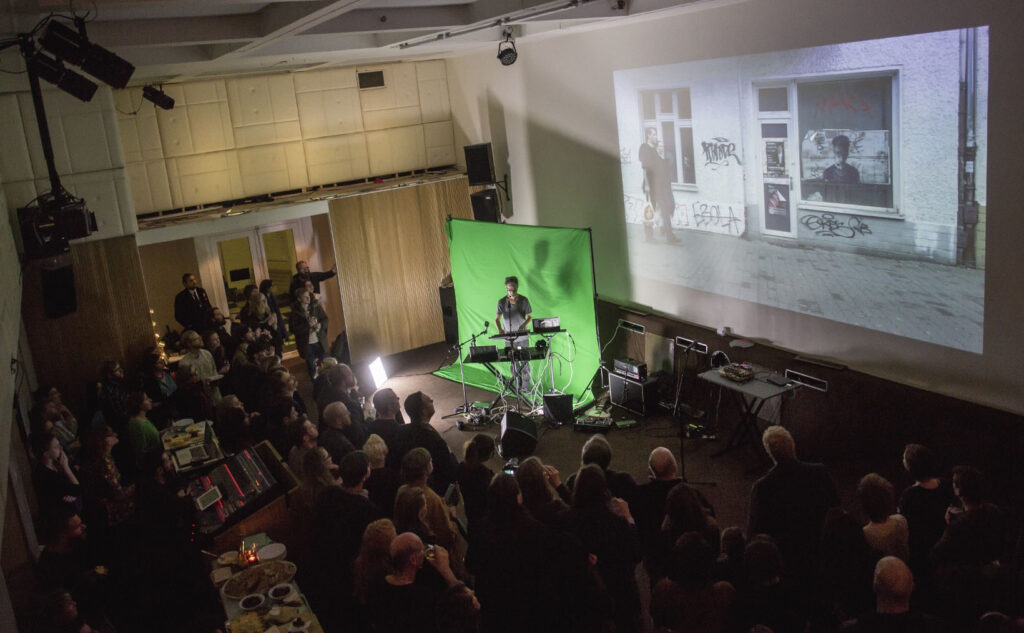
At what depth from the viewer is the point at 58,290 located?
785 cm

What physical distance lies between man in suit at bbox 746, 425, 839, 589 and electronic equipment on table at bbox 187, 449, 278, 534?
3.04 m

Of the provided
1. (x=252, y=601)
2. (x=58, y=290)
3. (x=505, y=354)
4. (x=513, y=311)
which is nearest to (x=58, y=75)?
(x=58, y=290)

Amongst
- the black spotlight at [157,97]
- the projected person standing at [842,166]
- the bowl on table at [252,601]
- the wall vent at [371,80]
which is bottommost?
the bowl on table at [252,601]

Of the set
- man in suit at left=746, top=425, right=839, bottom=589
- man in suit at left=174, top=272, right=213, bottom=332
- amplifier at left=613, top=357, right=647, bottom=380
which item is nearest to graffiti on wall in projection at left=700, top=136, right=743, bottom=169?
amplifier at left=613, top=357, right=647, bottom=380

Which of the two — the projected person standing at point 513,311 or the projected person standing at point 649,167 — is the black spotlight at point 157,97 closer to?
the projected person standing at point 513,311

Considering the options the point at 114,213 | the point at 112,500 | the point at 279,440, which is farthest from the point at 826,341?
the point at 114,213

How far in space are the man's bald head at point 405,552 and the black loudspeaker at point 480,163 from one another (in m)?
7.60

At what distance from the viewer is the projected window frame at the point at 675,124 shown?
7.62 m

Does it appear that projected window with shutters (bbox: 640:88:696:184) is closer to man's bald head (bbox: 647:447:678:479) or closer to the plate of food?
man's bald head (bbox: 647:447:678:479)

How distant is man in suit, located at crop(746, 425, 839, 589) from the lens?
14.7 feet

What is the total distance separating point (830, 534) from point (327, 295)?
9320mm

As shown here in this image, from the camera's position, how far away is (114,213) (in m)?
8.67

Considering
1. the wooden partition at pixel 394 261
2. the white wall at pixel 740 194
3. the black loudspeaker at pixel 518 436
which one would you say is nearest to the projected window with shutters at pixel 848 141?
the white wall at pixel 740 194

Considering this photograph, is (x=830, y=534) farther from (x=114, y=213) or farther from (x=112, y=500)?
(x=114, y=213)
